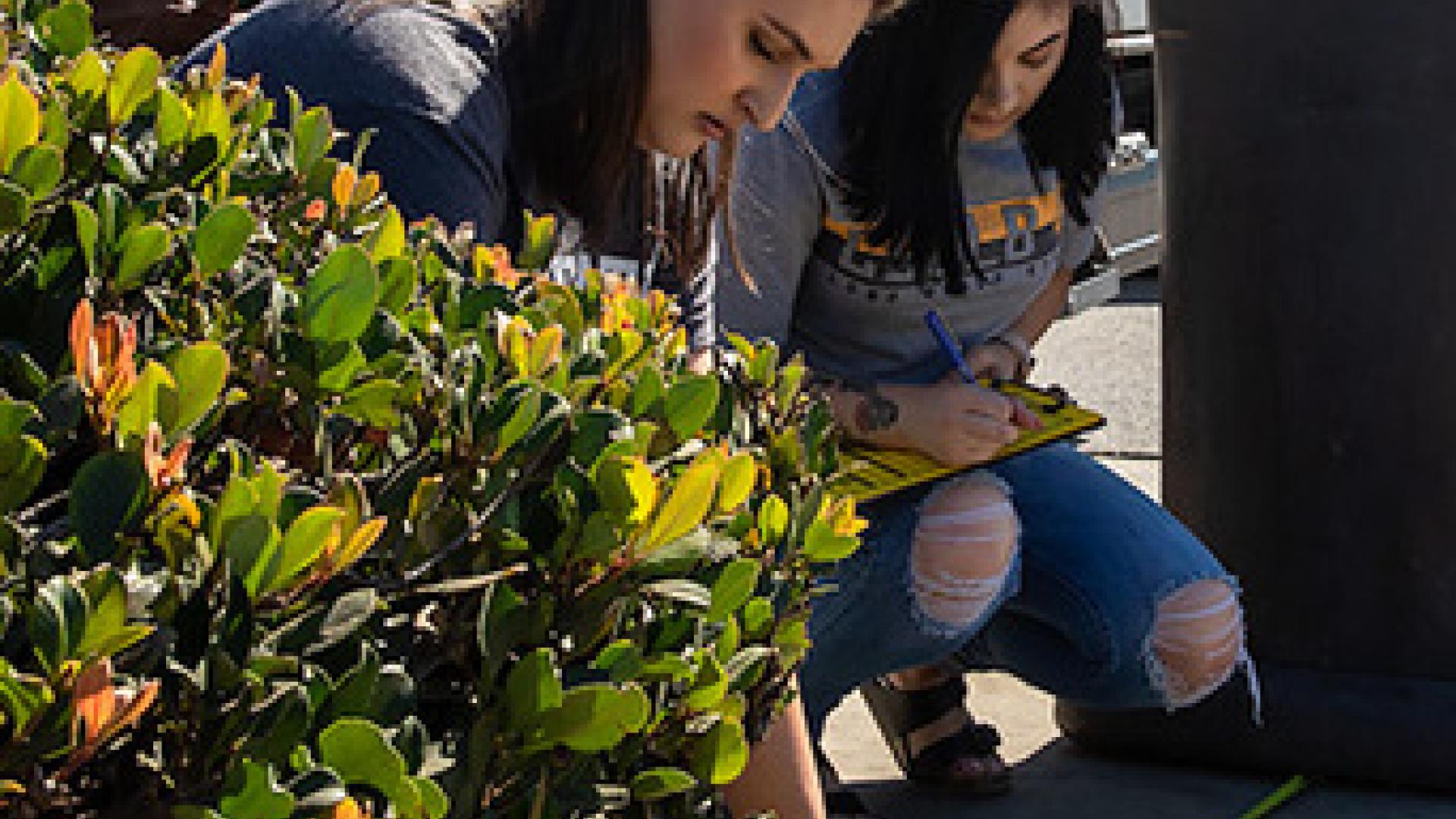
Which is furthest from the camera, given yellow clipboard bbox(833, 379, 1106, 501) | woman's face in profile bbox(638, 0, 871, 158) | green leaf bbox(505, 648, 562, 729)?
yellow clipboard bbox(833, 379, 1106, 501)

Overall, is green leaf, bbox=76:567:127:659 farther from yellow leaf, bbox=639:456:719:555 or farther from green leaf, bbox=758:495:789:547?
green leaf, bbox=758:495:789:547

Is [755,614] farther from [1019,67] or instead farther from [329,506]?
[1019,67]

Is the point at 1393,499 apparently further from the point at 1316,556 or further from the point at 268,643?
the point at 268,643

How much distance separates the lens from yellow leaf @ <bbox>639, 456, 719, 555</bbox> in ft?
4.38

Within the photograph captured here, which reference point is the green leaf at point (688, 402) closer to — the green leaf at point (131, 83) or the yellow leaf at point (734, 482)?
the yellow leaf at point (734, 482)

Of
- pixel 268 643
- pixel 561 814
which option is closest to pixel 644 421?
pixel 561 814

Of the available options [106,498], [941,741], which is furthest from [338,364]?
→ [941,741]

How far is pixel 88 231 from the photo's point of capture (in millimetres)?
1300

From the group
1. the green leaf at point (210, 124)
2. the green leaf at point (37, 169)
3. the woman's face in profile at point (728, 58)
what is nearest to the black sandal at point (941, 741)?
the woman's face in profile at point (728, 58)

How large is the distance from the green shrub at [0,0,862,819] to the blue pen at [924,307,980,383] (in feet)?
5.44

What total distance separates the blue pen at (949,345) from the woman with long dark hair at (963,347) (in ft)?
0.05

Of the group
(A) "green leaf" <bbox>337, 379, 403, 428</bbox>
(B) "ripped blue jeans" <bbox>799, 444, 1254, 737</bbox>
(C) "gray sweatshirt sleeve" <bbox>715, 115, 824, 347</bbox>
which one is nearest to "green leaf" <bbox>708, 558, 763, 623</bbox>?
(A) "green leaf" <bbox>337, 379, 403, 428</bbox>

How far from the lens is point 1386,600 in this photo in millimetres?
3557

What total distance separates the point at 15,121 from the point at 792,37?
1228 millimetres
